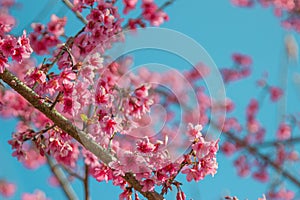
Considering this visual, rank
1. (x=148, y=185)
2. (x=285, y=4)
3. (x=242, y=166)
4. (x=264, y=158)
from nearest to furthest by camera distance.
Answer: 1. (x=148, y=185)
2. (x=264, y=158)
3. (x=242, y=166)
4. (x=285, y=4)

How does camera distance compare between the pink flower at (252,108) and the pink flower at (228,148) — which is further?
the pink flower at (252,108)

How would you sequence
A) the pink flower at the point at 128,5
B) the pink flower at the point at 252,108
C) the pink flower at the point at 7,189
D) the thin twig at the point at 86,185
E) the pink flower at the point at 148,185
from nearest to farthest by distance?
the pink flower at the point at 148,185
the thin twig at the point at 86,185
the pink flower at the point at 128,5
the pink flower at the point at 7,189
the pink flower at the point at 252,108

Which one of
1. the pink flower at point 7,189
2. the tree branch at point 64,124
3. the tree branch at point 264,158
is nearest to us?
the tree branch at point 64,124

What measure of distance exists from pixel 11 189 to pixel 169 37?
20.8 ft

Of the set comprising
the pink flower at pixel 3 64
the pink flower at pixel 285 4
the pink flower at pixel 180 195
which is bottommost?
the pink flower at pixel 180 195

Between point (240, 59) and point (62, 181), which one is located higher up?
point (240, 59)

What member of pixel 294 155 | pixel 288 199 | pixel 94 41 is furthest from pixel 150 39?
pixel 288 199

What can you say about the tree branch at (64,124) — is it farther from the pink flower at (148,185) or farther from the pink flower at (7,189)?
the pink flower at (7,189)

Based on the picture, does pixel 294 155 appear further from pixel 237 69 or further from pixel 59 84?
pixel 59 84

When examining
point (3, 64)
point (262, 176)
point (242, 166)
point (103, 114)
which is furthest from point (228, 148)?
point (3, 64)

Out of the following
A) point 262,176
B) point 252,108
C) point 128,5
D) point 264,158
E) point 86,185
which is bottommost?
point 86,185

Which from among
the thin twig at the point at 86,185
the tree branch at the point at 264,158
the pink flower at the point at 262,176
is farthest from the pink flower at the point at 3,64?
the pink flower at the point at 262,176

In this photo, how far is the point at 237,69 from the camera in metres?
9.44

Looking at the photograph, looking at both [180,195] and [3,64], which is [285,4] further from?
[3,64]
